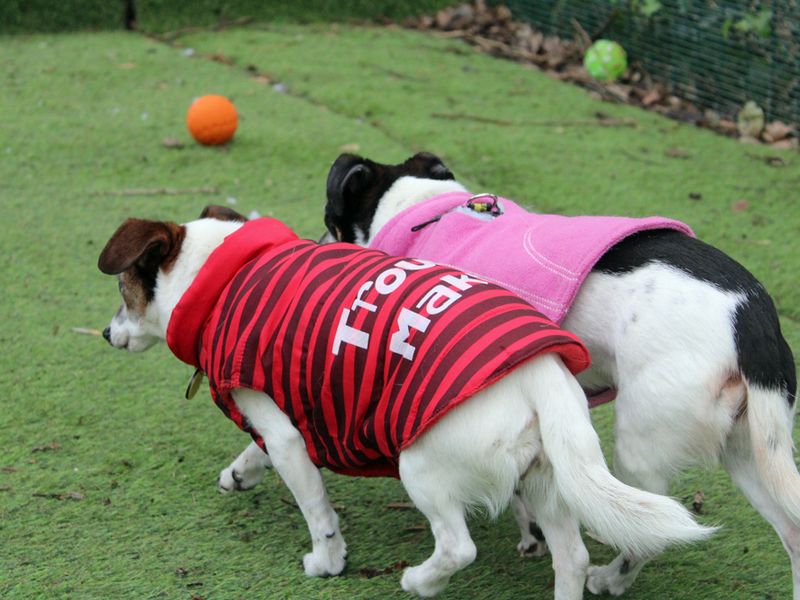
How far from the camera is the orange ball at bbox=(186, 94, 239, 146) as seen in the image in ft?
21.0

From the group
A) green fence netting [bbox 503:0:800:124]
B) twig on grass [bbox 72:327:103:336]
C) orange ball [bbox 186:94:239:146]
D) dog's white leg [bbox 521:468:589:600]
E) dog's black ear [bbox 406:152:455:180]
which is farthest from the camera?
green fence netting [bbox 503:0:800:124]

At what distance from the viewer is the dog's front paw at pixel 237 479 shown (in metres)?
3.43

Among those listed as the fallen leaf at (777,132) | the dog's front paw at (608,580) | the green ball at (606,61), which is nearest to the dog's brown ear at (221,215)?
the dog's front paw at (608,580)

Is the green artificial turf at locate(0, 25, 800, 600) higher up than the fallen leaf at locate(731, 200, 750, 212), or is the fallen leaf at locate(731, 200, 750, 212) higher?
the fallen leaf at locate(731, 200, 750, 212)

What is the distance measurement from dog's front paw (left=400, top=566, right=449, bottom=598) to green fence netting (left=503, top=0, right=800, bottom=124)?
17.1 ft

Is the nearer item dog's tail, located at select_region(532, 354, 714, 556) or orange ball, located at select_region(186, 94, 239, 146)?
dog's tail, located at select_region(532, 354, 714, 556)

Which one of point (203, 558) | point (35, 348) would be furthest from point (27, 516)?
point (35, 348)

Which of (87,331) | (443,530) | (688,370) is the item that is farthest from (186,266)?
(688,370)

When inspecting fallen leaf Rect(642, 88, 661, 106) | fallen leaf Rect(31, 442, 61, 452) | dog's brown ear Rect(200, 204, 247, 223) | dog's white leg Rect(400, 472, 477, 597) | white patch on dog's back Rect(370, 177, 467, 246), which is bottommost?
fallen leaf Rect(31, 442, 61, 452)

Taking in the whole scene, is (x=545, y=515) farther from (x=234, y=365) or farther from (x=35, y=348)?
(x=35, y=348)

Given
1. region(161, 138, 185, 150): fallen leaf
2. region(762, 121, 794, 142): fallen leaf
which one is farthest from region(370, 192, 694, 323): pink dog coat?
region(762, 121, 794, 142): fallen leaf

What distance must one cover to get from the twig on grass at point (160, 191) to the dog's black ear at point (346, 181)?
2304 mm

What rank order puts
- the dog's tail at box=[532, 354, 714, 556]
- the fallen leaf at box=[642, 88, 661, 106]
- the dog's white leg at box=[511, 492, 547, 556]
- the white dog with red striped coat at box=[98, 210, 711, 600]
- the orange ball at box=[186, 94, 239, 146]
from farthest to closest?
the fallen leaf at box=[642, 88, 661, 106]
the orange ball at box=[186, 94, 239, 146]
the dog's white leg at box=[511, 492, 547, 556]
the white dog with red striped coat at box=[98, 210, 711, 600]
the dog's tail at box=[532, 354, 714, 556]

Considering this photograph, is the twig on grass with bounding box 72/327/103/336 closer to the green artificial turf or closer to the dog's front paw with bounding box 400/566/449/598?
the green artificial turf
